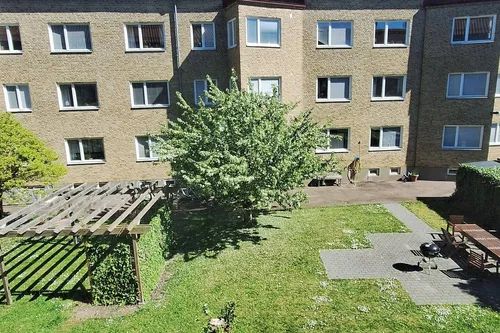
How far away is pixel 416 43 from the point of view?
72.4ft

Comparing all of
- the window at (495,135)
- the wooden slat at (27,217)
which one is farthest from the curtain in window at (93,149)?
the window at (495,135)

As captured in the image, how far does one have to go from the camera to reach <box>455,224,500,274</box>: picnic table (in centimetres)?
1098

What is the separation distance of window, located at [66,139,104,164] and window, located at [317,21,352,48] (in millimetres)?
15893

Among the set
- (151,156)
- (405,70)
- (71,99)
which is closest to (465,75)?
(405,70)

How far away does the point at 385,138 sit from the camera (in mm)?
23594

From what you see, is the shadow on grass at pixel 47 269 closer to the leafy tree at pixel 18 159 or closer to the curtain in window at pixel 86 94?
the leafy tree at pixel 18 159

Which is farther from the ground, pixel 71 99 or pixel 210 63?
pixel 210 63

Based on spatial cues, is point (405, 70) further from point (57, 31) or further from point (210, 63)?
point (57, 31)

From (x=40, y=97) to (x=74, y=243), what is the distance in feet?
36.2

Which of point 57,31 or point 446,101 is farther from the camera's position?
point 446,101

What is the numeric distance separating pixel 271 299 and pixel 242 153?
17.5ft

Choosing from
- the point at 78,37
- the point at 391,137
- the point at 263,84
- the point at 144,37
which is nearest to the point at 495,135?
the point at 391,137

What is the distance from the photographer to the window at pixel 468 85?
21844mm

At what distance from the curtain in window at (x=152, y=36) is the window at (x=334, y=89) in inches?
419
